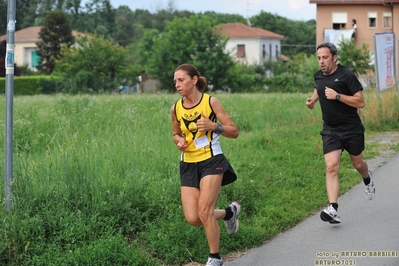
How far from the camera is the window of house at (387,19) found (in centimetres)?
7412

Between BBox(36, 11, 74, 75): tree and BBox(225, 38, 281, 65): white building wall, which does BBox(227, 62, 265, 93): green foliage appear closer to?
BBox(36, 11, 74, 75): tree

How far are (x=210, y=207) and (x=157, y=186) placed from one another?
176 cm

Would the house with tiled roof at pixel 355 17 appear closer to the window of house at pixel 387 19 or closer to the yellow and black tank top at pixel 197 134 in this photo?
the window of house at pixel 387 19

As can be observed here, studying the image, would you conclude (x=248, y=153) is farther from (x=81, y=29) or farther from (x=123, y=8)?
(x=123, y=8)

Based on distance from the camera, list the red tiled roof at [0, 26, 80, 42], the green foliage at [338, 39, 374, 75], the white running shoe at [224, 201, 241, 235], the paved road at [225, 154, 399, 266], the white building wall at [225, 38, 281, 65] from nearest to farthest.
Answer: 1. the paved road at [225, 154, 399, 266]
2. the white running shoe at [224, 201, 241, 235]
3. the green foliage at [338, 39, 374, 75]
4. the red tiled roof at [0, 26, 80, 42]
5. the white building wall at [225, 38, 281, 65]

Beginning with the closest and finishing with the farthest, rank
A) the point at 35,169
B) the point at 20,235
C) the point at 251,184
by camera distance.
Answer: the point at 20,235 < the point at 35,169 < the point at 251,184

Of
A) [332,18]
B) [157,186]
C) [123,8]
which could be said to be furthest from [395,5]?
[123,8]

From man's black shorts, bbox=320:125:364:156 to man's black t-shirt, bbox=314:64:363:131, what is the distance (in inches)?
2.2

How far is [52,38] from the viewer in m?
86.8

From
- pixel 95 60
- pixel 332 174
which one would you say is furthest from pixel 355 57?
pixel 332 174

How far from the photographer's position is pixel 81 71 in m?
71.1

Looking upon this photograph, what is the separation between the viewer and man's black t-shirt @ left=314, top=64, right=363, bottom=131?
8680 millimetres

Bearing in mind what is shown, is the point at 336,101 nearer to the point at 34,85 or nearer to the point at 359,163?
the point at 359,163

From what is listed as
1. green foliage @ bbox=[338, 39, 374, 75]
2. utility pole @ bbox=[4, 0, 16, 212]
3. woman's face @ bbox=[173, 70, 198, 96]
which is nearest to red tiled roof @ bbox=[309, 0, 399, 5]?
green foliage @ bbox=[338, 39, 374, 75]
